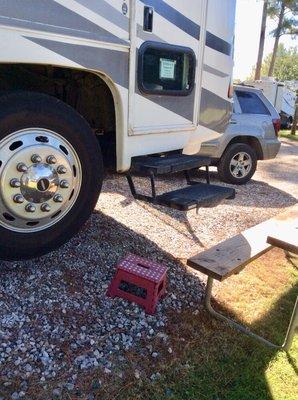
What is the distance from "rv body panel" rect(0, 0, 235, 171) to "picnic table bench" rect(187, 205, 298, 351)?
0.98 m

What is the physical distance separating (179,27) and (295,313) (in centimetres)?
242

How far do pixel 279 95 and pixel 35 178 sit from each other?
2102 cm

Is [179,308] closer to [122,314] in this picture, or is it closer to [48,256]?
[122,314]

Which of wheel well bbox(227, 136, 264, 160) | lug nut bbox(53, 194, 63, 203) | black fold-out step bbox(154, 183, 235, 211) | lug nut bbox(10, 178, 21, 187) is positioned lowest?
wheel well bbox(227, 136, 264, 160)

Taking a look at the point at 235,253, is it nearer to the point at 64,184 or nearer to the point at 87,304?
the point at 87,304

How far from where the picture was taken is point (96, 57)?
112 inches

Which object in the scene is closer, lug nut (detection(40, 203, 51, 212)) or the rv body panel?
the rv body panel

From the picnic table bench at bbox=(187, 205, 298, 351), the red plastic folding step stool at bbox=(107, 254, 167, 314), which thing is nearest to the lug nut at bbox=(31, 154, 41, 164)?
the red plastic folding step stool at bbox=(107, 254, 167, 314)

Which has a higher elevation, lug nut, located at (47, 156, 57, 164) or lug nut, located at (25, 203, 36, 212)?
lug nut, located at (47, 156, 57, 164)

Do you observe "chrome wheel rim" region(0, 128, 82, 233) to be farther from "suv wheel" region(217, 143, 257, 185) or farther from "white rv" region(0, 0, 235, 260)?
"suv wheel" region(217, 143, 257, 185)

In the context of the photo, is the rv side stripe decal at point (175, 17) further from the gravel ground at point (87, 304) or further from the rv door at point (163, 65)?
the gravel ground at point (87, 304)

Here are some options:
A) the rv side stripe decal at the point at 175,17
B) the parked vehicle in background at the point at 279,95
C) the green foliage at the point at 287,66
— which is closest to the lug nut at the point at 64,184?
the rv side stripe decal at the point at 175,17

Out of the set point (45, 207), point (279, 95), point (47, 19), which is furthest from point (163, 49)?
point (279, 95)

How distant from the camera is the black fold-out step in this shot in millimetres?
3205
